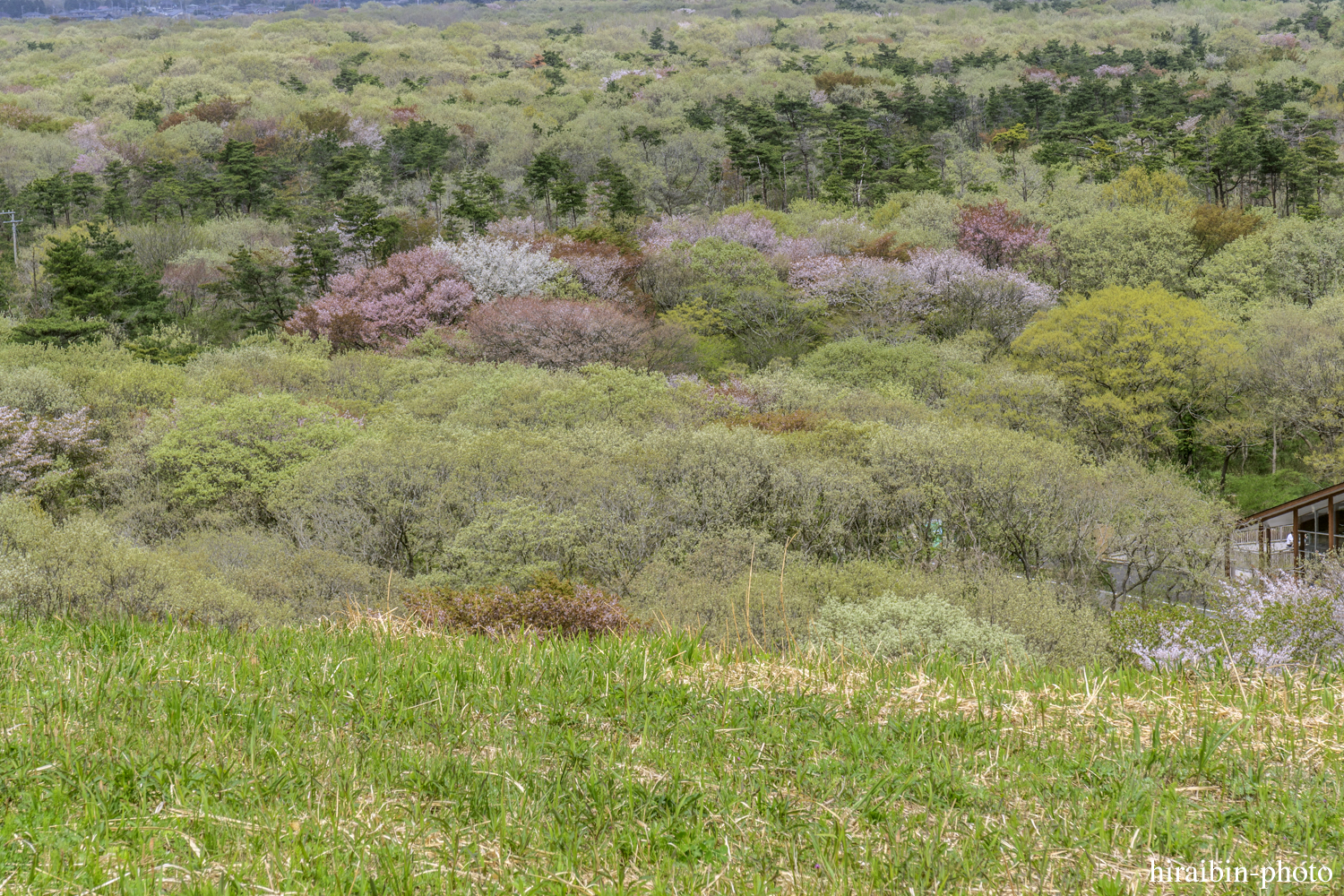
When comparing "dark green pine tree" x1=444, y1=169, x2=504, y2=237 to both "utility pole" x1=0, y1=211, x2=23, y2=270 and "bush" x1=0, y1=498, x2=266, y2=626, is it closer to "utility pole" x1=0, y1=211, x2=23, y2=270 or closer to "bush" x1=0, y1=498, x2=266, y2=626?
"utility pole" x1=0, y1=211, x2=23, y2=270

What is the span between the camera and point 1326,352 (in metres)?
31.3

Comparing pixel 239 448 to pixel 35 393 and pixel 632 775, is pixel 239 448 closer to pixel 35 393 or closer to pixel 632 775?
pixel 35 393

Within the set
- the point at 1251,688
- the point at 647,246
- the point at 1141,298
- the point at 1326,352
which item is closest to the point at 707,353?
the point at 647,246

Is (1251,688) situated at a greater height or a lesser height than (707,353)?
greater

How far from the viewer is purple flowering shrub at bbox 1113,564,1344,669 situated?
41.1ft

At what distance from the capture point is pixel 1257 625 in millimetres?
13414

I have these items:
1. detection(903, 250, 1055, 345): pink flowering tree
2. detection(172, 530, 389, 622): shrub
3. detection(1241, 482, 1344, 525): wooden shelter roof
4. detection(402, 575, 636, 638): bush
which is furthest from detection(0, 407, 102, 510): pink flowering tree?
detection(903, 250, 1055, 345): pink flowering tree

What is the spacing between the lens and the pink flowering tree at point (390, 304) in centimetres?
4103

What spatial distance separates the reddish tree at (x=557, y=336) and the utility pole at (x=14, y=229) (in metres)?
30.8

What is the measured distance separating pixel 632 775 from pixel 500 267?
43235mm

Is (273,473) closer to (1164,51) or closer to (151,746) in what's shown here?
(151,746)

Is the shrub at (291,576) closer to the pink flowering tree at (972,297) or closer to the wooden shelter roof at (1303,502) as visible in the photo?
the wooden shelter roof at (1303,502)

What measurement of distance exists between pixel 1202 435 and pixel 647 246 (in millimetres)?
27719

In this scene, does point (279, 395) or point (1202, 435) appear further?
point (1202, 435)
